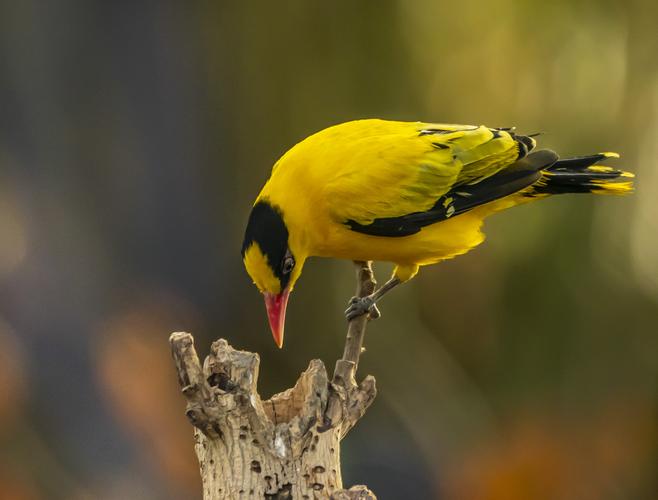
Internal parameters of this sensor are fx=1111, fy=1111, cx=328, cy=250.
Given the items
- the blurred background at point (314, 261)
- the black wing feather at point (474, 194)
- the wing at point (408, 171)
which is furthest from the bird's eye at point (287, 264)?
the blurred background at point (314, 261)

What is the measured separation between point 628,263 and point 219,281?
10.5ft

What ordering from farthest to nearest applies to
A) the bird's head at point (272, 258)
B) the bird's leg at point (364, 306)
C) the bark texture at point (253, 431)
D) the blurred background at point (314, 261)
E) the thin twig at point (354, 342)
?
the blurred background at point (314, 261)
the bird's leg at point (364, 306)
the bird's head at point (272, 258)
the thin twig at point (354, 342)
the bark texture at point (253, 431)

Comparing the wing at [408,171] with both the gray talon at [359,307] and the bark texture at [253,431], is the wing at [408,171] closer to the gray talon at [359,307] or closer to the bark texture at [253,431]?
the gray talon at [359,307]

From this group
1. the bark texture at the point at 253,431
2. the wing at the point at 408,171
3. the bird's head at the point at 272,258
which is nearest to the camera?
the bark texture at the point at 253,431

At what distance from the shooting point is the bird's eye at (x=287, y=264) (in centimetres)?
438

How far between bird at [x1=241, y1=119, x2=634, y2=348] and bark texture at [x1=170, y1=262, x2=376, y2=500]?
86 cm

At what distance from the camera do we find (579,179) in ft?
16.0

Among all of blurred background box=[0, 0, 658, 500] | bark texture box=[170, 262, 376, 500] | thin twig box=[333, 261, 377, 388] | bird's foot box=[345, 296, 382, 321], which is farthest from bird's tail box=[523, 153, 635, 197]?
blurred background box=[0, 0, 658, 500]

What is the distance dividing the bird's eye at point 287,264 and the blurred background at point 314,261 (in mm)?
3790

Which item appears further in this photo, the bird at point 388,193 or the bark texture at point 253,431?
the bird at point 388,193

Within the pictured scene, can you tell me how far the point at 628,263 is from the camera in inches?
331

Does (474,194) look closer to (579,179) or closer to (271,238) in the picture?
(579,179)

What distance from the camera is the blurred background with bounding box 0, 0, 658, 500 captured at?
8391 mm

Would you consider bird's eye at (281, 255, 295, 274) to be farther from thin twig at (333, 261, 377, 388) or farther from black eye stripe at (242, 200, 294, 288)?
thin twig at (333, 261, 377, 388)
